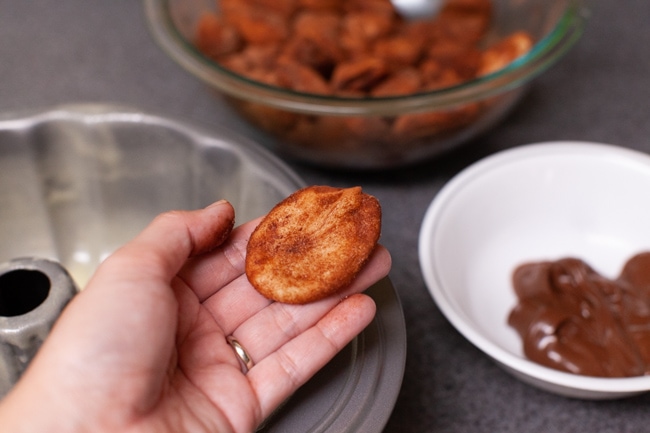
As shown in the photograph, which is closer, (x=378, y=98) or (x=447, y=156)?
(x=378, y=98)

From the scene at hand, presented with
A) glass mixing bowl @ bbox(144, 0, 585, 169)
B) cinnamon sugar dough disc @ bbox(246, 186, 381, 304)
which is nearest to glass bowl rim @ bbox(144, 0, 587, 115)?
glass mixing bowl @ bbox(144, 0, 585, 169)

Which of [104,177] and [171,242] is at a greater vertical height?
[171,242]

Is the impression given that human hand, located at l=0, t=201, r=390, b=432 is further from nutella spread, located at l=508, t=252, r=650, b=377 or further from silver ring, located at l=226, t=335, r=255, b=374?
nutella spread, located at l=508, t=252, r=650, b=377

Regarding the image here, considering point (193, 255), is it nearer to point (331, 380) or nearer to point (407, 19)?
point (331, 380)

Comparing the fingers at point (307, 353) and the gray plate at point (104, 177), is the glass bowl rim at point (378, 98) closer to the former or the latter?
the gray plate at point (104, 177)

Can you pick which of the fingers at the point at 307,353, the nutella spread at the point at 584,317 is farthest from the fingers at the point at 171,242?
the nutella spread at the point at 584,317

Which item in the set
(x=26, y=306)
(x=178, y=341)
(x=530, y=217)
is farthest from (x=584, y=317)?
(x=26, y=306)

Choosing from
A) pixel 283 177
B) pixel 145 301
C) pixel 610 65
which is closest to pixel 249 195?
pixel 283 177

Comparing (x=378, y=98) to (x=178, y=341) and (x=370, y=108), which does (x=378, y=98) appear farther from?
(x=178, y=341)
